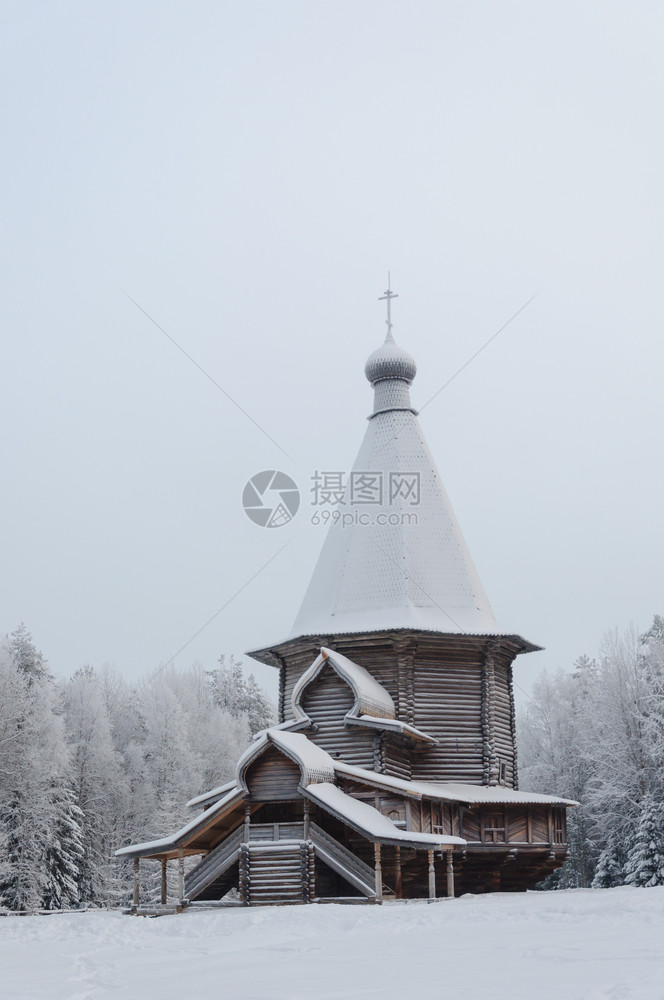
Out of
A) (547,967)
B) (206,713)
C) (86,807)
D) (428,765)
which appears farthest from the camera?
(206,713)

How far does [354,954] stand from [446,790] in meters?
13.6

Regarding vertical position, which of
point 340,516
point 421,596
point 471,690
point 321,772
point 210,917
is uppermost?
point 340,516

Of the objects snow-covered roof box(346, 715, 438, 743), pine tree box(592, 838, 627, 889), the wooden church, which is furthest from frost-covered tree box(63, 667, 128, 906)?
snow-covered roof box(346, 715, 438, 743)

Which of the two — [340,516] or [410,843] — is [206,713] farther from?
[410,843]

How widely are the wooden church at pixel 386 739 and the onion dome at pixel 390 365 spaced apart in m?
0.06

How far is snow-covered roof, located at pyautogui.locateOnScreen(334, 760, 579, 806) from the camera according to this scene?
21.5 meters

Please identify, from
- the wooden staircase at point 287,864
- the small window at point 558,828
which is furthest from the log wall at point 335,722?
the small window at point 558,828

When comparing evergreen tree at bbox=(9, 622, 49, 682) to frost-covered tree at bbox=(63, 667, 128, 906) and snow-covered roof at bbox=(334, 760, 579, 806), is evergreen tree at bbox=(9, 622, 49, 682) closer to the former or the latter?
frost-covered tree at bbox=(63, 667, 128, 906)

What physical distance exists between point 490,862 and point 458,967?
17.0 m

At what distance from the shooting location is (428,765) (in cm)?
2567

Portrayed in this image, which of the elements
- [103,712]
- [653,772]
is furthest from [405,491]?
[103,712]

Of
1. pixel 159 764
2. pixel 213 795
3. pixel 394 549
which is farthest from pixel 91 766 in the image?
pixel 394 549

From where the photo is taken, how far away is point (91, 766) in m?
41.0

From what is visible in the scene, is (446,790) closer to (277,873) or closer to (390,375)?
(277,873)
